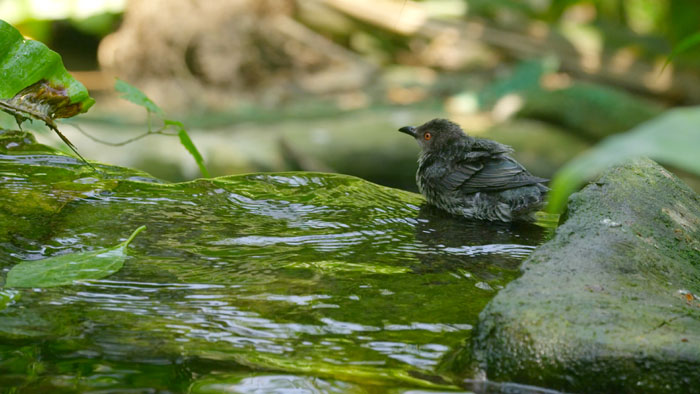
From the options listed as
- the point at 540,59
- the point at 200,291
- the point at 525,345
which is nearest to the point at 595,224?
the point at 525,345

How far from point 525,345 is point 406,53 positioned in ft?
39.0

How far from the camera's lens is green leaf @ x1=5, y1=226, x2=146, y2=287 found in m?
2.33

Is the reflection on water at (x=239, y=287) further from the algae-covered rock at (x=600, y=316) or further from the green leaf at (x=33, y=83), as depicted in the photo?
the green leaf at (x=33, y=83)

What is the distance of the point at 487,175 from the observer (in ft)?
13.8

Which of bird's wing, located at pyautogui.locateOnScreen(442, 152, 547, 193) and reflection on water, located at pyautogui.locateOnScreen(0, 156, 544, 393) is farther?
bird's wing, located at pyautogui.locateOnScreen(442, 152, 547, 193)

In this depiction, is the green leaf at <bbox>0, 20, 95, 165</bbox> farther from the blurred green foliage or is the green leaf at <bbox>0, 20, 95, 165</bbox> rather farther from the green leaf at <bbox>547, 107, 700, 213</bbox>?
the blurred green foliage

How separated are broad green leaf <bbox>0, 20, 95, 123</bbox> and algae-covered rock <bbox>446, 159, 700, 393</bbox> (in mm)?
1805

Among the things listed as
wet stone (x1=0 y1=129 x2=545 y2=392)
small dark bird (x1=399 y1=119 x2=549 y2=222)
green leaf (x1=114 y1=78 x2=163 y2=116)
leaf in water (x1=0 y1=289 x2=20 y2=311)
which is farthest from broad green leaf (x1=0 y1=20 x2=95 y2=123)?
small dark bird (x1=399 y1=119 x2=549 y2=222)

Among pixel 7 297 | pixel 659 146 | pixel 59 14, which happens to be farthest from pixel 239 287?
pixel 59 14

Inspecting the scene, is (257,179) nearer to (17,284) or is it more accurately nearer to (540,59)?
(17,284)

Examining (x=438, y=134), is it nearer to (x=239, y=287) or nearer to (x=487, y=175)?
(x=487, y=175)

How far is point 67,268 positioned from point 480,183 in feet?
7.65

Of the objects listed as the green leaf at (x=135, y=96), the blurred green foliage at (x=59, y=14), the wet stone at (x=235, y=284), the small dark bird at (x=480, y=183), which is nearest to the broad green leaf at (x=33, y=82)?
the green leaf at (x=135, y=96)

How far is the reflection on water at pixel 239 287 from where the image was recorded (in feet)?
6.54
